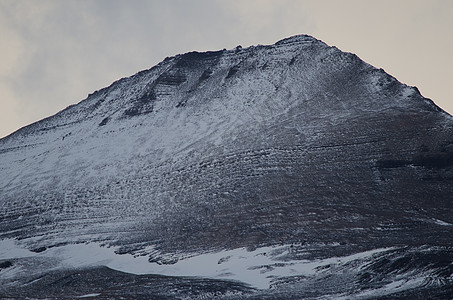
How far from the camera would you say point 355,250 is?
30.9 metres

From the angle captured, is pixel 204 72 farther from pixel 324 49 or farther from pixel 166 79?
pixel 324 49

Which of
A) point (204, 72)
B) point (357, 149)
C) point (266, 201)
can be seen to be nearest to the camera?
point (266, 201)

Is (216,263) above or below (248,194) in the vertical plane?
below

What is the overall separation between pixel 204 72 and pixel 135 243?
3457 centimetres

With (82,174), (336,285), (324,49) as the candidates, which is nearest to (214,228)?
(336,285)

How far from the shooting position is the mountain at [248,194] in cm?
2900

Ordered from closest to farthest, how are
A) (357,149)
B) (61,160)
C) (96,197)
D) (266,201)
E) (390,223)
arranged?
(390,223)
(266,201)
(357,149)
(96,197)
(61,160)

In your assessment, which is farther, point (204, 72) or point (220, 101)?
point (204, 72)

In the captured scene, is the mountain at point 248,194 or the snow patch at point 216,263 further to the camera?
the snow patch at point 216,263

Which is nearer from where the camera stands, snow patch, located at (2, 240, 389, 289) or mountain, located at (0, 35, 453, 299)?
mountain, located at (0, 35, 453, 299)

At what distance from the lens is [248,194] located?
41625 millimetres

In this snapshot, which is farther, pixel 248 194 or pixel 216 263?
pixel 248 194

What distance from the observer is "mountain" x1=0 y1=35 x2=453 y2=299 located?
2900 centimetres

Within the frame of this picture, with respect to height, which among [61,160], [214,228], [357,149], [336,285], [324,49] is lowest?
[336,285]
